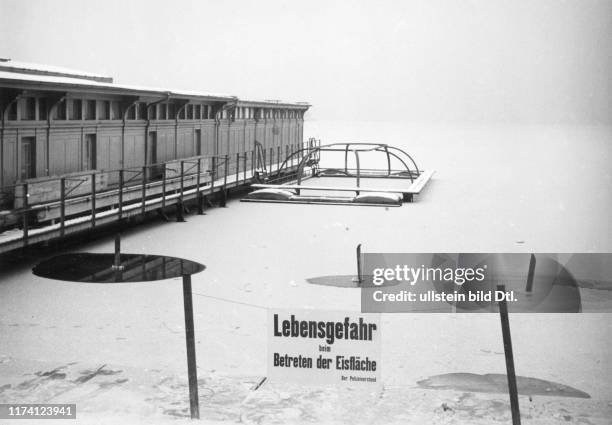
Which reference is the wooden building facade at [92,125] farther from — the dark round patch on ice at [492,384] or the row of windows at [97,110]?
the dark round patch on ice at [492,384]

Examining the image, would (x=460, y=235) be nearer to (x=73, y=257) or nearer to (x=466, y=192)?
(x=73, y=257)

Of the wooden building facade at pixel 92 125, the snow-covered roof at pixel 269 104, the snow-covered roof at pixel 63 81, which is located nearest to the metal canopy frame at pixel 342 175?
the snow-covered roof at pixel 269 104

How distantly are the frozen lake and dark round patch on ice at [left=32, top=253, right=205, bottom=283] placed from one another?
318mm

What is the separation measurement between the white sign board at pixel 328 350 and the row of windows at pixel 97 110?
28.5 feet

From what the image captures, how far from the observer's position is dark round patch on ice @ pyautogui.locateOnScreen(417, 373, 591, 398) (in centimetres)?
703

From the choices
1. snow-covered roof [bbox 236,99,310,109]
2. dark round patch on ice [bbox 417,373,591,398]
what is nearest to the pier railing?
dark round patch on ice [bbox 417,373,591,398]

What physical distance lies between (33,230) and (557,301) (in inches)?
284

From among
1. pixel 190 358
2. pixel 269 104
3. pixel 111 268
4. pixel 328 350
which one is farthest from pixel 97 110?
pixel 269 104

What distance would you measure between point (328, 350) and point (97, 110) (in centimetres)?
1173

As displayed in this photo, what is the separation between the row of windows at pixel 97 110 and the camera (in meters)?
13.5

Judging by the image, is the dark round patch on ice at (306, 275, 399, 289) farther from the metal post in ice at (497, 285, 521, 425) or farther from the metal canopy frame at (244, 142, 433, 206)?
the metal canopy frame at (244, 142, 433, 206)

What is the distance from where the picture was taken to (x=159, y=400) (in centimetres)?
634

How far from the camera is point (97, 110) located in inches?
645

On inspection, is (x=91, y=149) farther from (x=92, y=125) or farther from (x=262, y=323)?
(x=262, y=323)
